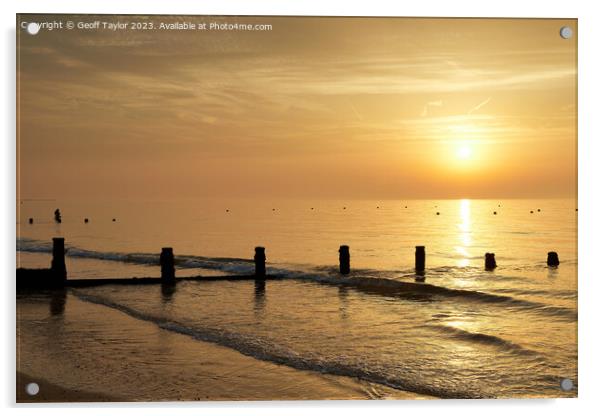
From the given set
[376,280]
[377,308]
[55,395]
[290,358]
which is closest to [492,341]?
[290,358]

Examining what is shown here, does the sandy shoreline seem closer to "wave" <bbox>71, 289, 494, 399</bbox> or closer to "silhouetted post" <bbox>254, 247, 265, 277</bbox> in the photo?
"wave" <bbox>71, 289, 494, 399</bbox>

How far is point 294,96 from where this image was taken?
7.89 metres

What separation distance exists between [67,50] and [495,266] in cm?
1342

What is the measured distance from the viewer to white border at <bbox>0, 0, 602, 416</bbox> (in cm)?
630

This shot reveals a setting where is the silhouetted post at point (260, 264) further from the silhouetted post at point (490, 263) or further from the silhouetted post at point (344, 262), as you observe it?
the silhouetted post at point (490, 263)

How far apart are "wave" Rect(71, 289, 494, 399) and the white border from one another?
0.35m

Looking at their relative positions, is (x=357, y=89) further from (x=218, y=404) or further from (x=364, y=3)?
(x=218, y=404)

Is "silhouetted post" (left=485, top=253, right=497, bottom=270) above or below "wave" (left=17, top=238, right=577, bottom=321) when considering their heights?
above

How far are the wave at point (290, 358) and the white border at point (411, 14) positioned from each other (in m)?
0.35

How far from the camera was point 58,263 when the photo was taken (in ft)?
39.2

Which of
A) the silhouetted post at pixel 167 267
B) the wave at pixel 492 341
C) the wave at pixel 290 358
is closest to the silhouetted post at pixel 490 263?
the silhouetted post at pixel 167 267

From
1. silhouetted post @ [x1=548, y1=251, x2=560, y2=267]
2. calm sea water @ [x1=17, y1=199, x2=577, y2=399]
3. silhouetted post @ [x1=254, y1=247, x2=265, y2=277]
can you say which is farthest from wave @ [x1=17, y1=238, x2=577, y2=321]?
silhouetted post @ [x1=548, y1=251, x2=560, y2=267]

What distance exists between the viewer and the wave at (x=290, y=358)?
21.8 feet

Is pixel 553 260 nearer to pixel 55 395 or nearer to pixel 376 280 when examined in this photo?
pixel 376 280
